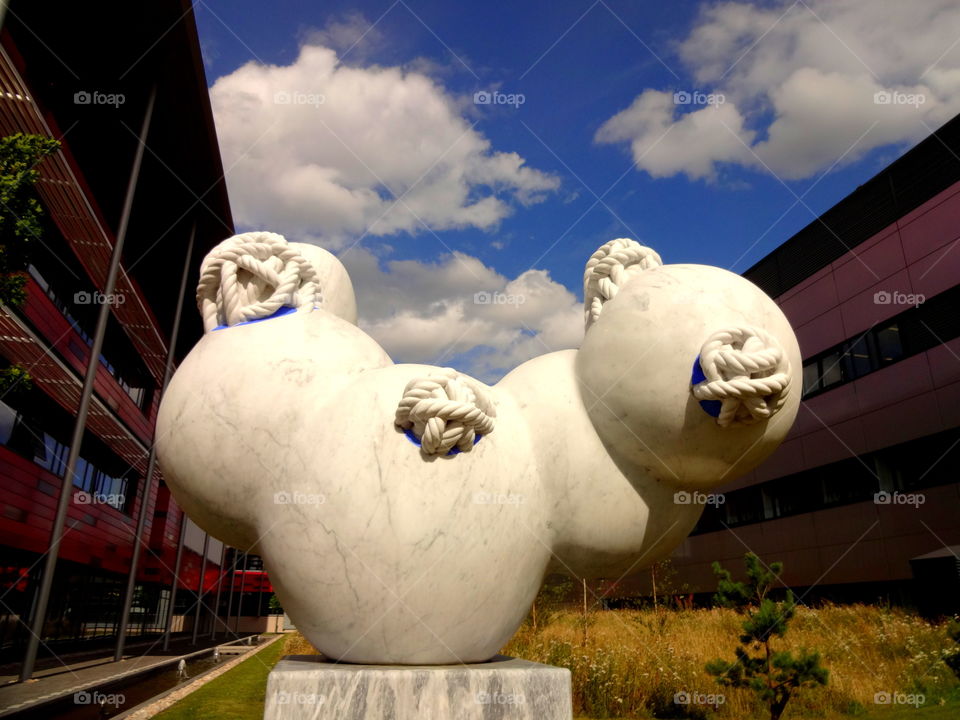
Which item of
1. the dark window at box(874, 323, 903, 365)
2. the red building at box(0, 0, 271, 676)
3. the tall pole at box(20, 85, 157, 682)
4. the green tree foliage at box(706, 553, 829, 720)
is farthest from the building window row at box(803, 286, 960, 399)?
the tall pole at box(20, 85, 157, 682)

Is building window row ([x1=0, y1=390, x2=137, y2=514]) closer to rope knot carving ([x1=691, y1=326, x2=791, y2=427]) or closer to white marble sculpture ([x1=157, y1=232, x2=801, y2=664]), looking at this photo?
white marble sculpture ([x1=157, y1=232, x2=801, y2=664])

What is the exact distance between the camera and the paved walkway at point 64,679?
9712 millimetres

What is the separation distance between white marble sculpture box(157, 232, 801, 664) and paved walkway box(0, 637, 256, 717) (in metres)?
7.95

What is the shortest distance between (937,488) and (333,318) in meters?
18.5

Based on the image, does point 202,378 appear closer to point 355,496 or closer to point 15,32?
point 355,496

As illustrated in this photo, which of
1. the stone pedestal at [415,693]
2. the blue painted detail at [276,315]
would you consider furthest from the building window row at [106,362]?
the stone pedestal at [415,693]

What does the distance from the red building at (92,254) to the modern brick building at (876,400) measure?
1903 centimetres

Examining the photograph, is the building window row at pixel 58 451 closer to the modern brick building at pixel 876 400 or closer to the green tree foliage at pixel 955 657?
the green tree foliage at pixel 955 657

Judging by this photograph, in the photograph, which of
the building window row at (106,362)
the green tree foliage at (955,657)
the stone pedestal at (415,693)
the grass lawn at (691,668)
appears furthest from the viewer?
the building window row at (106,362)

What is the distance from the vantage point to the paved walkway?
9.71 meters

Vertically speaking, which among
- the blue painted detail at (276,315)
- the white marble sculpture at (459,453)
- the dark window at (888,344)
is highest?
the dark window at (888,344)

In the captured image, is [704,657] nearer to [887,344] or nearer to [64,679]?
[887,344]

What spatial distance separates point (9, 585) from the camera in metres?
16.4

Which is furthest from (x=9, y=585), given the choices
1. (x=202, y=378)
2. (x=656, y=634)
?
(x=202, y=378)
